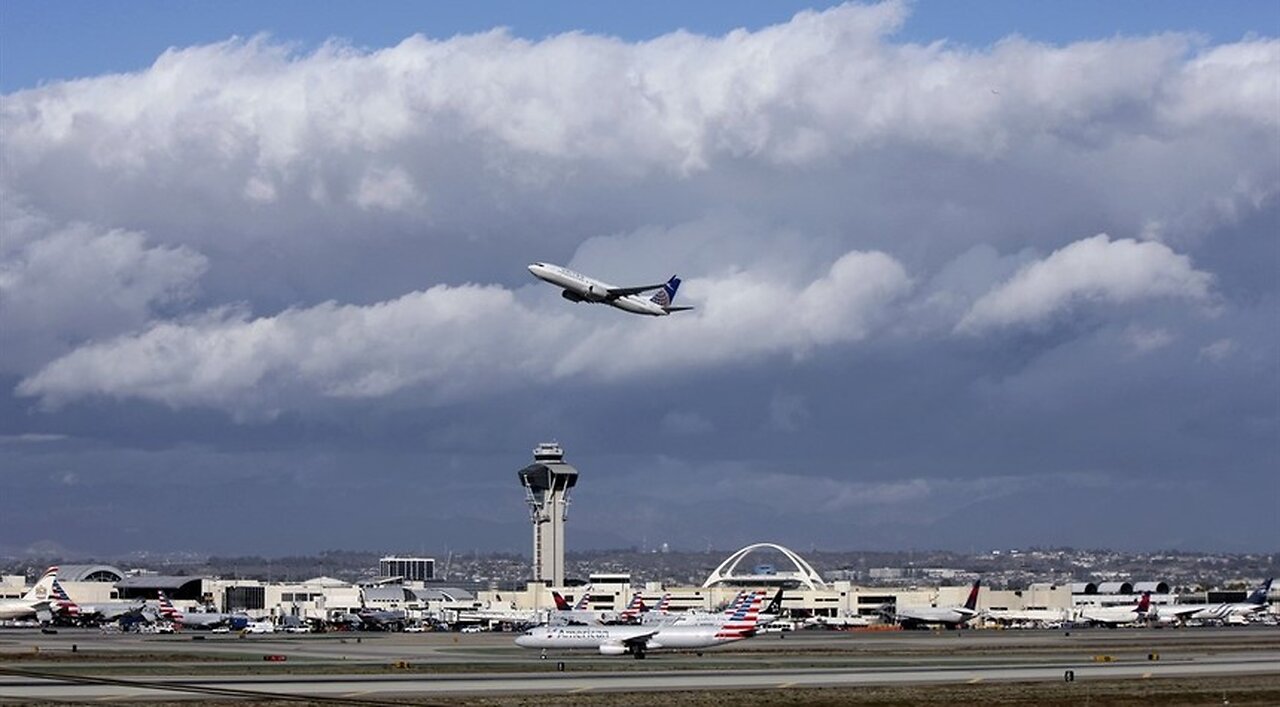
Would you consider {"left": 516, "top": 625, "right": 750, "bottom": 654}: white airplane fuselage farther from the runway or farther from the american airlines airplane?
the runway

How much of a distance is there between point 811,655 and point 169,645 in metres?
64.4

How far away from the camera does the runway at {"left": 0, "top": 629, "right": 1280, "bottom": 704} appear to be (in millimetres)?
100750

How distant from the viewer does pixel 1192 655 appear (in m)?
150

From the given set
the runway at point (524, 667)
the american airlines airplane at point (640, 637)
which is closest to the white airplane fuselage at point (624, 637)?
the american airlines airplane at point (640, 637)

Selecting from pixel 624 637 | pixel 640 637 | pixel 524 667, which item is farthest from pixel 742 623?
pixel 524 667

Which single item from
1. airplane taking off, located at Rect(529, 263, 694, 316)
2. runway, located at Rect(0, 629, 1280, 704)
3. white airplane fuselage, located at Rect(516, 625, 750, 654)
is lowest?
runway, located at Rect(0, 629, 1280, 704)

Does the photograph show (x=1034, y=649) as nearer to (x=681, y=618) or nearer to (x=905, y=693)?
(x=681, y=618)

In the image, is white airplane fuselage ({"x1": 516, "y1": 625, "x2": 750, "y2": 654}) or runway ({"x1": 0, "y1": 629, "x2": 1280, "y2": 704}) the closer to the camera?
runway ({"x1": 0, "y1": 629, "x2": 1280, "y2": 704})

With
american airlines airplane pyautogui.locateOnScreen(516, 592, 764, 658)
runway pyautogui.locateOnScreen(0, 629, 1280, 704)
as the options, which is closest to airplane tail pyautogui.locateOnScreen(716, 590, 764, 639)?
american airlines airplane pyautogui.locateOnScreen(516, 592, 764, 658)

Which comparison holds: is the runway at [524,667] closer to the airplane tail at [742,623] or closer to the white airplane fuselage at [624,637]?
the white airplane fuselage at [624,637]

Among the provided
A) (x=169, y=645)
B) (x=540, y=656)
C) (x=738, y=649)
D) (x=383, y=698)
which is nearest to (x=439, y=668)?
(x=540, y=656)

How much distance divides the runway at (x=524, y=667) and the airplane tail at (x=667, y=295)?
34.6 m

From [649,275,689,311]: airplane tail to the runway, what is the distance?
34.6 meters

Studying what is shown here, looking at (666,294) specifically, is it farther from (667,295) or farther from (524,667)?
(524,667)
